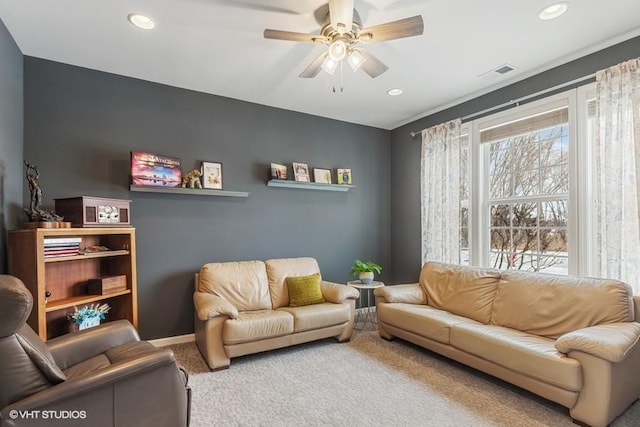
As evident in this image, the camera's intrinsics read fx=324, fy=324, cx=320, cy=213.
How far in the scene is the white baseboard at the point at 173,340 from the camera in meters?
3.35

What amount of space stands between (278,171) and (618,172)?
127 inches

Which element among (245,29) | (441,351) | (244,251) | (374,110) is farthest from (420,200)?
(245,29)

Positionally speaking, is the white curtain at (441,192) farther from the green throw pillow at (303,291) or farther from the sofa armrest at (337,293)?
the green throw pillow at (303,291)

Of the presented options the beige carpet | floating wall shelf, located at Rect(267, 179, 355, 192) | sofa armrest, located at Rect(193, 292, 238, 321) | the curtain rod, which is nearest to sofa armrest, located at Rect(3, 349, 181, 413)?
the beige carpet

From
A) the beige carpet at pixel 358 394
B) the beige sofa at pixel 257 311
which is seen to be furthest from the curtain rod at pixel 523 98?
the beige sofa at pixel 257 311

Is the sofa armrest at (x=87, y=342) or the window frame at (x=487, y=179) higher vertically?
the window frame at (x=487, y=179)

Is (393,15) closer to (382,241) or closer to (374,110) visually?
(374,110)

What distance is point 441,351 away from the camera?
2912 millimetres

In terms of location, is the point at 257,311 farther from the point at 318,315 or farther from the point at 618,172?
the point at 618,172

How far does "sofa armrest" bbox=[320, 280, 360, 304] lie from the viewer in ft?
11.5

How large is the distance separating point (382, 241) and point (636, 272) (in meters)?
2.89

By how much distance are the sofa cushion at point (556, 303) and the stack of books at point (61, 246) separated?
11.9ft

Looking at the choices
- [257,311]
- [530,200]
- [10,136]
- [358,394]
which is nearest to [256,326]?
[257,311]
